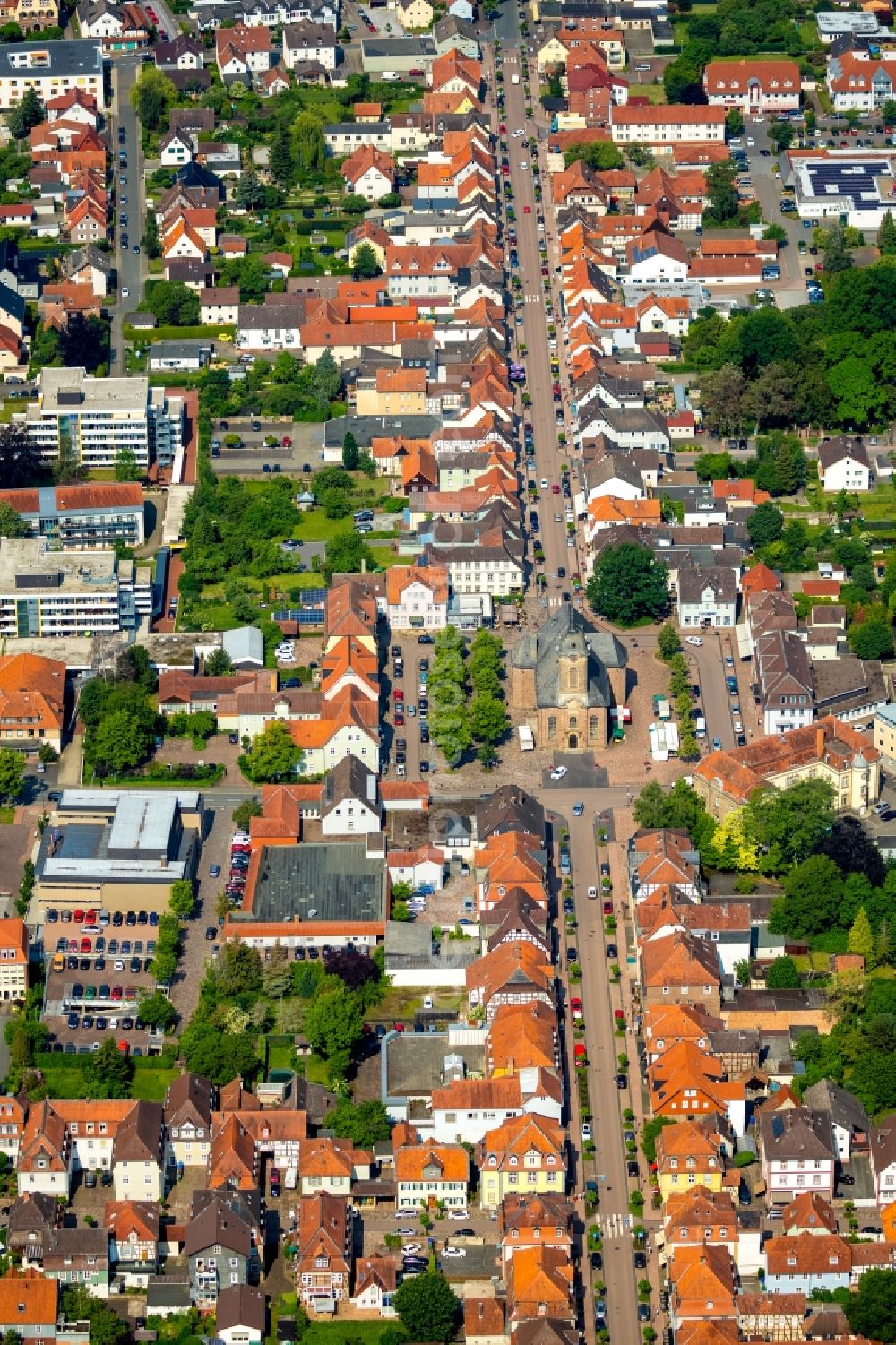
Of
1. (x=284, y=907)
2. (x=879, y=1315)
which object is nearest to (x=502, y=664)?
(x=284, y=907)

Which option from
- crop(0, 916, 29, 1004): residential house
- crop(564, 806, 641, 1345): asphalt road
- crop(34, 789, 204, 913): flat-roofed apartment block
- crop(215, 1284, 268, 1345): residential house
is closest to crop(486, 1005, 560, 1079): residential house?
crop(564, 806, 641, 1345): asphalt road

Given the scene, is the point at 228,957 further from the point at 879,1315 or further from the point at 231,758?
the point at 879,1315

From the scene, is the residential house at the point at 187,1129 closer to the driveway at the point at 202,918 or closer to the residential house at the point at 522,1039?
the driveway at the point at 202,918

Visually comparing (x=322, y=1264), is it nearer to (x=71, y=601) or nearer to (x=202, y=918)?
(x=202, y=918)

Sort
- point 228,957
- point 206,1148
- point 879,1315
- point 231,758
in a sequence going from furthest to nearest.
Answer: point 231,758
point 228,957
point 206,1148
point 879,1315

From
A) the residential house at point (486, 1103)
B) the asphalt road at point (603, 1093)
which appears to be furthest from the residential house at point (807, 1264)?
the residential house at point (486, 1103)
